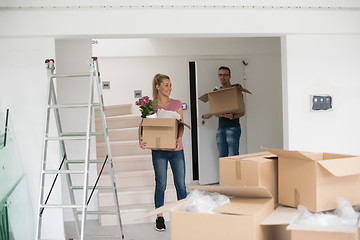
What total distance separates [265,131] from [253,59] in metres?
1.06

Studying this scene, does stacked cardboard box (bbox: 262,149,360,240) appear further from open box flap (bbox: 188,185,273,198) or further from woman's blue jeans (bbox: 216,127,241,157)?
woman's blue jeans (bbox: 216,127,241,157)

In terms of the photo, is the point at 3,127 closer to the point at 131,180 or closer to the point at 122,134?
the point at 131,180

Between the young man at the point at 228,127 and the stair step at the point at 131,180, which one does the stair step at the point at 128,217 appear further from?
the young man at the point at 228,127

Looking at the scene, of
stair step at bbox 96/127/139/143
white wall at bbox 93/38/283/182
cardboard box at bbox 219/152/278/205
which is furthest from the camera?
white wall at bbox 93/38/283/182

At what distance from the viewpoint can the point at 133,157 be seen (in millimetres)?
5656

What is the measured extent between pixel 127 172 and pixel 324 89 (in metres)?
2.59

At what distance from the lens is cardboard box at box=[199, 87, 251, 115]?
518 cm

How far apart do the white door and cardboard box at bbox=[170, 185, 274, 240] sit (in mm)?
3988

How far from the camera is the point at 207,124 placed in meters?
6.24

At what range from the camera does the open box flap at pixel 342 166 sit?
2184 mm

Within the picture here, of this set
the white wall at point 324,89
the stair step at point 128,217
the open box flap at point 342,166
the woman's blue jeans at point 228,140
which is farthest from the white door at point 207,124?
the open box flap at point 342,166

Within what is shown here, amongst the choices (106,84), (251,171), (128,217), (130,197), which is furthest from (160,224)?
(106,84)

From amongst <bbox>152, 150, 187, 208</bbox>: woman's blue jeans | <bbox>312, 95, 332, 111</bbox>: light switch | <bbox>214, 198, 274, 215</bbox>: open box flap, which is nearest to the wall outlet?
<bbox>152, 150, 187, 208</bbox>: woman's blue jeans

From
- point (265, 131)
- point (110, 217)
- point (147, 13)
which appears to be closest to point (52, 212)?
point (110, 217)
